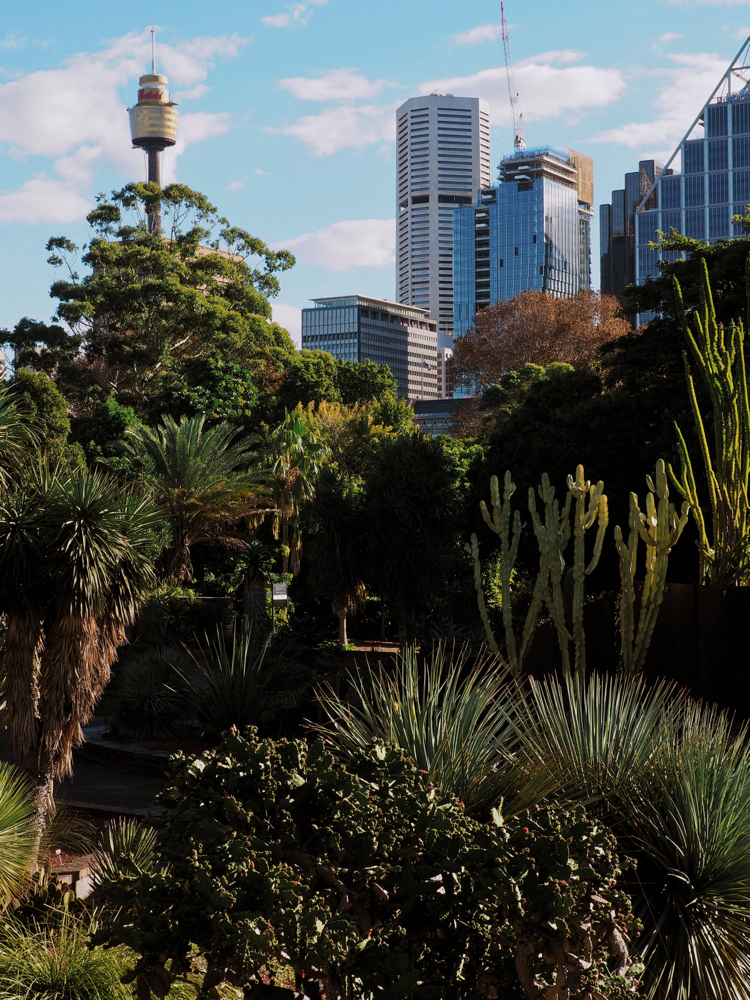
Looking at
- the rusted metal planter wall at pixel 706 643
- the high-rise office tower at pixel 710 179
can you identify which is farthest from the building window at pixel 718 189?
the rusted metal planter wall at pixel 706 643

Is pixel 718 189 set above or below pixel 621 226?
below

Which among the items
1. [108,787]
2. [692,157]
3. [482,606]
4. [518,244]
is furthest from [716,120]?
[108,787]

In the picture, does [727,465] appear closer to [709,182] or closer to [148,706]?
[148,706]

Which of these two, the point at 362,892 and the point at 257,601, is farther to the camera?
the point at 257,601

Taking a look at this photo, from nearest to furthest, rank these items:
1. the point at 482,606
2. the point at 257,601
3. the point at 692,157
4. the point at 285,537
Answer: the point at 482,606 < the point at 257,601 < the point at 285,537 < the point at 692,157

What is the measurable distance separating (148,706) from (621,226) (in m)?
193

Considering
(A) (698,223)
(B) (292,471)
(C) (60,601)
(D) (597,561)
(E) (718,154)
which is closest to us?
(C) (60,601)

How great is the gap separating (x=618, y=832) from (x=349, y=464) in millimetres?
24223

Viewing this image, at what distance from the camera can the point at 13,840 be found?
229 inches

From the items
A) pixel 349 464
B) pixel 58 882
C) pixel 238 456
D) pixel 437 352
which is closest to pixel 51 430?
pixel 238 456

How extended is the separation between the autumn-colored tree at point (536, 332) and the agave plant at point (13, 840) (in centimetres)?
4084

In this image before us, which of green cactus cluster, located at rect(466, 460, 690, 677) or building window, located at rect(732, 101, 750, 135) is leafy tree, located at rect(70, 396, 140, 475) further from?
building window, located at rect(732, 101, 750, 135)

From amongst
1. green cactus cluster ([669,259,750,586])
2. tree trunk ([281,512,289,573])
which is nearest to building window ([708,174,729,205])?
tree trunk ([281,512,289,573])

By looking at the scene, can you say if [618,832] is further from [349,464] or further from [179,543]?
[349,464]
